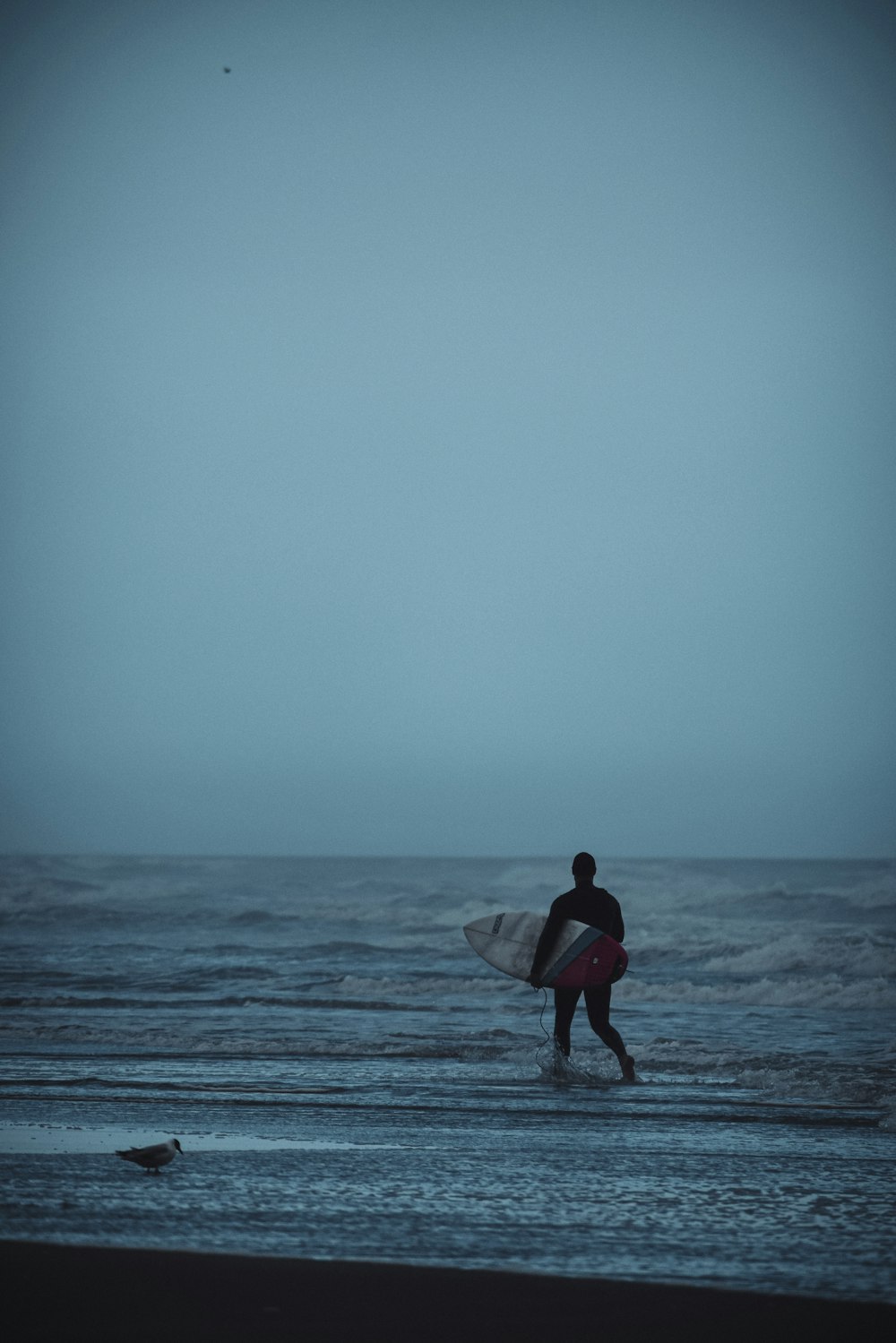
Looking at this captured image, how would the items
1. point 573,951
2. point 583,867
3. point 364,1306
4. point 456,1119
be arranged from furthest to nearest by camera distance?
point 583,867 → point 573,951 → point 456,1119 → point 364,1306

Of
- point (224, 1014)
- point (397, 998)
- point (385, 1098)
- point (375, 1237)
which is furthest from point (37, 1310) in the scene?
point (397, 998)

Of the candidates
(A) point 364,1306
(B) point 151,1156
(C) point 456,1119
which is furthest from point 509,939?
(A) point 364,1306

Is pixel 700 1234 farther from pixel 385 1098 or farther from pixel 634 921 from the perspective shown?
pixel 634 921

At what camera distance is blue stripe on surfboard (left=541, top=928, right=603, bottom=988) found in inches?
348

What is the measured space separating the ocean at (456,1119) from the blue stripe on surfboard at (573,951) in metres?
0.78

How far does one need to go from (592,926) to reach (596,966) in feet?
1.15

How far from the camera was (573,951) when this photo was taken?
8.85 metres

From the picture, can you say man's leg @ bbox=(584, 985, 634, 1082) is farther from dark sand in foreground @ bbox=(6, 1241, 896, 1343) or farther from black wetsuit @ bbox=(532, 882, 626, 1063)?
dark sand in foreground @ bbox=(6, 1241, 896, 1343)

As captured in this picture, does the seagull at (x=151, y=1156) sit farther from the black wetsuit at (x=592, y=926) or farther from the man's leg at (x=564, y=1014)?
the man's leg at (x=564, y=1014)

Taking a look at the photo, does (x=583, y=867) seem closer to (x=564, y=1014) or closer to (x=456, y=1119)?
(x=564, y=1014)

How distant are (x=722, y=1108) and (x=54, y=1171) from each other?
13.8 ft

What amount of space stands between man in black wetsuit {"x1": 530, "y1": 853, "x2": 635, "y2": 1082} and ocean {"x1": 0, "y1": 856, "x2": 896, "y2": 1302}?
31 cm

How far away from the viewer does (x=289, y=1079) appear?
888cm

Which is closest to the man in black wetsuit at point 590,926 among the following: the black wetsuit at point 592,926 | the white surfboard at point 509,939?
the black wetsuit at point 592,926
